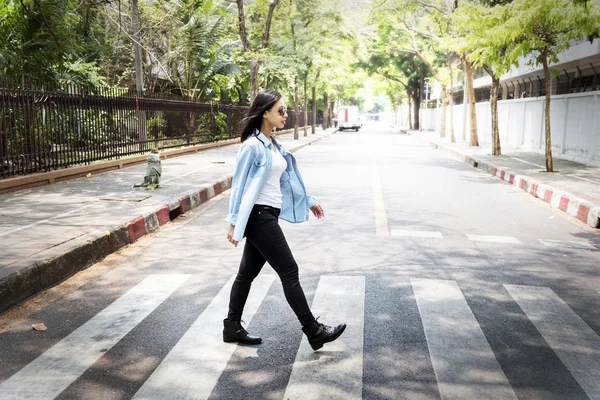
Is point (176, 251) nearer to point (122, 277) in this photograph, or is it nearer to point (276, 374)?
point (122, 277)

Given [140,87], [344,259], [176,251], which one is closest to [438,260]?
[344,259]

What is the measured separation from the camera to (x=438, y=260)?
6.23 meters

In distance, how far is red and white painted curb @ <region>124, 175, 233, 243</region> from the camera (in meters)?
7.54

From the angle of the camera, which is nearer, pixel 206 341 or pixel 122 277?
pixel 206 341

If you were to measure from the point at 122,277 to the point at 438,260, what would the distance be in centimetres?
319

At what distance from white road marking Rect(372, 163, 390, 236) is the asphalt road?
0.22 feet

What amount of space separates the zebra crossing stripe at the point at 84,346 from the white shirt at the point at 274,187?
139 centimetres

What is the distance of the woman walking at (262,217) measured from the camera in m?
3.77

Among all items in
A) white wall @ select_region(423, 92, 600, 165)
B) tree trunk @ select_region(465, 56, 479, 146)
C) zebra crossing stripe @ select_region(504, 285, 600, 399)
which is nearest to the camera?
zebra crossing stripe @ select_region(504, 285, 600, 399)

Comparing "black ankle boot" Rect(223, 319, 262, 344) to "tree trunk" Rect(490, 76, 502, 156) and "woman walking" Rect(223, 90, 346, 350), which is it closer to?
"woman walking" Rect(223, 90, 346, 350)

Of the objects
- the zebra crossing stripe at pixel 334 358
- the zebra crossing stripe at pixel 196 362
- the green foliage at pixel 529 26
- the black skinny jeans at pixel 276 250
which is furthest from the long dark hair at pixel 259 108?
the green foliage at pixel 529 26

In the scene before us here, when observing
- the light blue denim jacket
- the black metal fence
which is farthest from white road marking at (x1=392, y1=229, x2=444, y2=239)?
the black metal fence

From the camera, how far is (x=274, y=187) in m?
3.91

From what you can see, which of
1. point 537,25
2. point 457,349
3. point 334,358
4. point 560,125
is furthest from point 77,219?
point 560,125
